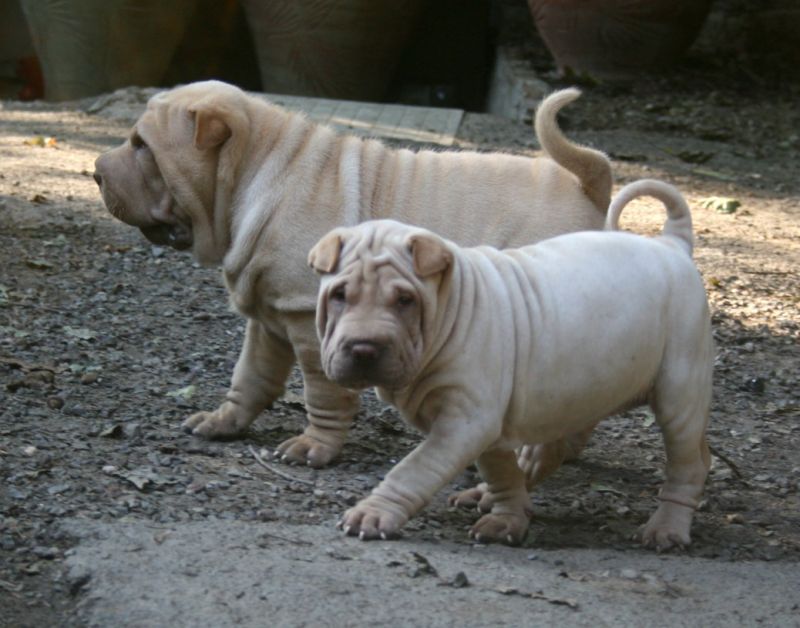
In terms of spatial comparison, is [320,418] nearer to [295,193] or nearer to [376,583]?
[295,193]

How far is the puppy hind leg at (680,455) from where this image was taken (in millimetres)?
4117

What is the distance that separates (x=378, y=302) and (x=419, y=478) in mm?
519

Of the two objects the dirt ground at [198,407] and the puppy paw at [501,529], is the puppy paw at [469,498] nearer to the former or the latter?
the dirt ground at [198,407]

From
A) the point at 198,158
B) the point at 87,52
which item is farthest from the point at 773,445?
the point at 87,52

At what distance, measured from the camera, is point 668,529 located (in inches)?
163

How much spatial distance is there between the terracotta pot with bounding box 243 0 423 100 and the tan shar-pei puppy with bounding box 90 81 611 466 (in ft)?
27.8

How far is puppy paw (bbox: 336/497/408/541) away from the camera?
148 inches

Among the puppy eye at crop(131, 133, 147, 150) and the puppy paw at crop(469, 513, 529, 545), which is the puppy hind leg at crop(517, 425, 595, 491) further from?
the puppy eye at crop(131, 133, 147, 150)

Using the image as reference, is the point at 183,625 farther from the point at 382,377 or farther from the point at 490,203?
the point at 490,203

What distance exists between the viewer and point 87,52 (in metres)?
13.0

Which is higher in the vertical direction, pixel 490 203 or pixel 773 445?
pixel 490 203

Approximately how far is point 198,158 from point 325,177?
0.43 meters

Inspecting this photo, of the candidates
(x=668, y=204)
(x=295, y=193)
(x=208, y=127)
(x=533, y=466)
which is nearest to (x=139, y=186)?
(x=208, y=127)

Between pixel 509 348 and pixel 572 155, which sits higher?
pixel 572 155
